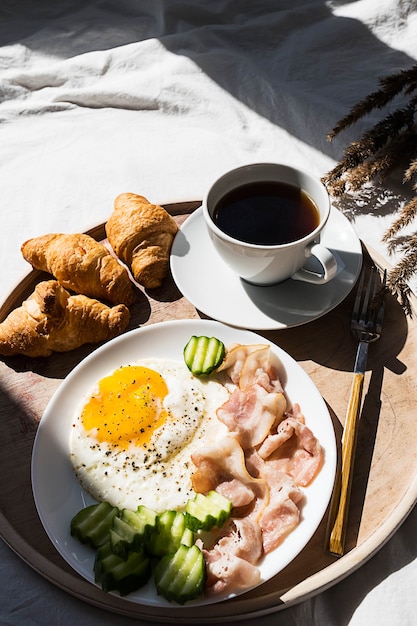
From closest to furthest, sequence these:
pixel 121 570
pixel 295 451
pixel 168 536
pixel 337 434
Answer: pixel 121 570
pixel 168 536
pixel 295 451
pixel 337 434

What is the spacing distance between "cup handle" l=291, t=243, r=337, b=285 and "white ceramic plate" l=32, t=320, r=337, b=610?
1.11 ft

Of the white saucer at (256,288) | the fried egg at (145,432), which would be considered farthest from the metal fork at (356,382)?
the fried egg at (145,432)

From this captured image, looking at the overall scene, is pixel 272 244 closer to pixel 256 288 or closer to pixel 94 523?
pixel 256 288

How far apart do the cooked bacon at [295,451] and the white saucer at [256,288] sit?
0.47 m

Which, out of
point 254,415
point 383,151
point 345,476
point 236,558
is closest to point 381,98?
point 383,151

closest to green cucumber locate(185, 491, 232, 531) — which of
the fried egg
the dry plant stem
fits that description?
the fried egg

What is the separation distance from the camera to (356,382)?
8.23ft

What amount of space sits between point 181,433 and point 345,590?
2.75 ft

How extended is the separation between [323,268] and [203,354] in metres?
0.65

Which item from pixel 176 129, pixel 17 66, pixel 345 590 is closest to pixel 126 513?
pixel 345 590

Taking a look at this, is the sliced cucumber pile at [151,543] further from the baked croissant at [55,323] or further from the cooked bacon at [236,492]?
the baked croissant at [55,323]

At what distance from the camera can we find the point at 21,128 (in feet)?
13.1

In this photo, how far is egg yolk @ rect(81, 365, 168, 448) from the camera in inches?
96.6

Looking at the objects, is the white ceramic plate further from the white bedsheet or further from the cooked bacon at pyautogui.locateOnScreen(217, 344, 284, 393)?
the white bedsheet
